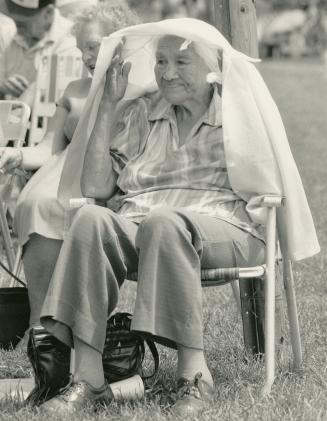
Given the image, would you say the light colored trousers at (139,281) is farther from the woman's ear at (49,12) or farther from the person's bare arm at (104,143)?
the woman's ear at (49,12)

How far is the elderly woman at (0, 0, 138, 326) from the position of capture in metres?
4.38

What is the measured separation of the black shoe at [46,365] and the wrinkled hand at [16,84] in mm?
2991

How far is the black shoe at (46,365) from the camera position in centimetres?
379

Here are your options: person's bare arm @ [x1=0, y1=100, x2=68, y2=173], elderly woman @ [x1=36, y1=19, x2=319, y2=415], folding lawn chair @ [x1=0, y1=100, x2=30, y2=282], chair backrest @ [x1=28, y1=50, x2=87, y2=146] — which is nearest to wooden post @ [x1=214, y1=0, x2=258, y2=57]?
elderly woman @ [x1=36, y1=19, x2=319, y2=415]

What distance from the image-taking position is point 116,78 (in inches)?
169

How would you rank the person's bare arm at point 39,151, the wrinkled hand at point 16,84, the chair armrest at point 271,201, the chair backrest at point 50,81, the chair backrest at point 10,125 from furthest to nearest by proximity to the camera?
the wrinkled hand at point 16,84, the chair backrest at point 50,81, the chair backrest at point 10,125, the person's bare arm at point 39,151, the chair armrest at point 271,201

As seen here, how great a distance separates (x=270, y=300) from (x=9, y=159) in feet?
5.06

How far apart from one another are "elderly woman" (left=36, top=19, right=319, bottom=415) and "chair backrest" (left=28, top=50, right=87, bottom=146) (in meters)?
1.86

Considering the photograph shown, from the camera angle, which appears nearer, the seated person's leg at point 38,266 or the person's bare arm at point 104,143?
the person's bare arm at point 104,143

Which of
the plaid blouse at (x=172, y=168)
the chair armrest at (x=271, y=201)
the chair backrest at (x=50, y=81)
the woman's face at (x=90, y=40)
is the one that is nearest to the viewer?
the chair armrest at (x=271, y=201)

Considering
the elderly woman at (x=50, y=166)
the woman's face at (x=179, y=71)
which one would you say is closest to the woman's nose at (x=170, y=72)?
the woman's face at (x=179, y=71)

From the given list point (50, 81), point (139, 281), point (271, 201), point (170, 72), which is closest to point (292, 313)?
point (271, 201)

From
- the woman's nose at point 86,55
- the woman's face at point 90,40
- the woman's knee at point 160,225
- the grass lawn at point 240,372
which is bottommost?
the grass lawn at point 240,372

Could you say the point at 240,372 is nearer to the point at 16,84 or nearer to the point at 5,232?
the point at 5,232
